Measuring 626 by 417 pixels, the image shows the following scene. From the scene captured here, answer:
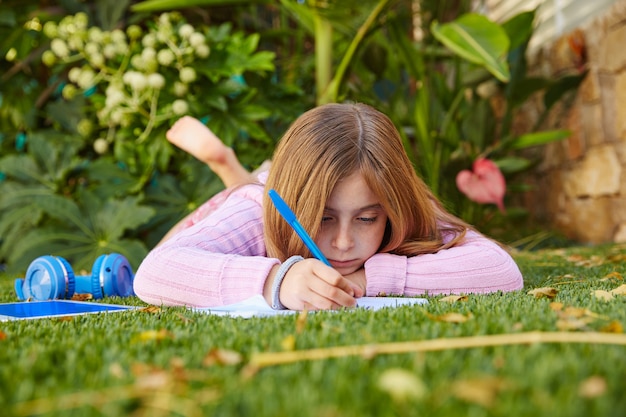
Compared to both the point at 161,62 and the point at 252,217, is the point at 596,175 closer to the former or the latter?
the point at 161,62

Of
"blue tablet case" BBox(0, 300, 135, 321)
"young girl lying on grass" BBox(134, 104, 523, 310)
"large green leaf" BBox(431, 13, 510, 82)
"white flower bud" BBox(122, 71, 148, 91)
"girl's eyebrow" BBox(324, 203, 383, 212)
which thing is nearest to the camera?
"blue tablet case" BBox(0, 300, 135, 321)

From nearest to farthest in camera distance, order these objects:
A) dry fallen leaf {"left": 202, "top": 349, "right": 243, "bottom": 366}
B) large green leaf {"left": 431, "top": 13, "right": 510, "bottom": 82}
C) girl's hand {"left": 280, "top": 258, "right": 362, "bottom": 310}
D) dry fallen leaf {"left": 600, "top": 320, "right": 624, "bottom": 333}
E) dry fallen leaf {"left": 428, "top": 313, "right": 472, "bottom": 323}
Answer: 1. dry fallen leaf {"left": 202, "top": 349, "right": 243, "bottom": 366}
2. dry fallen leaf {"left": 600, "top": 320, "right": 624, "bottom": 333}
3. dry fallen leaf {"left": 428, "top": 313, "right": 472, "bottom": 323}
4. girl's hand {"left": 280, "top": 258, "right": 362, "bottom": 310}
5. large green leaf {"left": 431, "top": 13, "right": 510, "bottom": 82}

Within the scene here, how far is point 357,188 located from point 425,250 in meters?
0.31

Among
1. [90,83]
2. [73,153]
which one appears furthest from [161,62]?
[73,153]

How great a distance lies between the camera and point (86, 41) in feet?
10.6

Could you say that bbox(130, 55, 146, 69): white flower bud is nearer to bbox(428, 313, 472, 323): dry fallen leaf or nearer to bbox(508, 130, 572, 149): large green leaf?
bbox(508, 130, 572, 149): large green leaf

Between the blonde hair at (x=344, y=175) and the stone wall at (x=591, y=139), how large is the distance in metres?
2.08

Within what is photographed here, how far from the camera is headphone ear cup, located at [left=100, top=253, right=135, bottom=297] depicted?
194 cm

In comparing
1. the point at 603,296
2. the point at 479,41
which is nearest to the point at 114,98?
the point at 479,41

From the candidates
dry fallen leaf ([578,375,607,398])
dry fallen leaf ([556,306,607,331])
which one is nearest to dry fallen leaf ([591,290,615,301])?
dry fallen leaf ([556,306,607,331])

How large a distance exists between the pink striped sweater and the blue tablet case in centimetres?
11

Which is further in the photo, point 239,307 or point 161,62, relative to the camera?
point 161,62

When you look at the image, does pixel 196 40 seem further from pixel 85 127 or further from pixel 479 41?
pixel 479 41

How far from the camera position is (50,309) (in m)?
1.44
